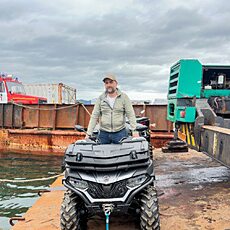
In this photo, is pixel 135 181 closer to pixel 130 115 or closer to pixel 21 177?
pixel 130 115

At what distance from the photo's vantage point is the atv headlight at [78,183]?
10.4 feet

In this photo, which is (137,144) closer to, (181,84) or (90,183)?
(90,183)

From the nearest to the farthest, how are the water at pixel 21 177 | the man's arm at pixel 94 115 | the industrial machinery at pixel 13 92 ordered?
1. the man's arm at pixel 94 115
2. the water at pixel 21 177
3. the industrial machinery at pixel 13 92

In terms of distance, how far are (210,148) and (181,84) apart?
1.59 metres

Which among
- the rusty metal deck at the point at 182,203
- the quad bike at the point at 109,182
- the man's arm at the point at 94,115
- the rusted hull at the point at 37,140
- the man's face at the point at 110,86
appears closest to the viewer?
the quad bike at the point at 109,182

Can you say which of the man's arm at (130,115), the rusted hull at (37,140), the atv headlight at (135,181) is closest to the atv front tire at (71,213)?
the atv headlight at (135,181)

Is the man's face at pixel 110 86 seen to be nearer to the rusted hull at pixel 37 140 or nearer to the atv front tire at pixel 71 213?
the atv front tire at pixel 71 213

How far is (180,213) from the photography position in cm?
396

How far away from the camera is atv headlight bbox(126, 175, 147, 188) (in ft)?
10.3

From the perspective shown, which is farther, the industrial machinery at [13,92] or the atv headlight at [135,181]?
the industrial machinery at [13,92]

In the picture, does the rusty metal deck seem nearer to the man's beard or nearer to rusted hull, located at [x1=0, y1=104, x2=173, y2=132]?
the man's beard

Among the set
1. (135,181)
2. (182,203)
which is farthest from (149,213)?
(182,203)

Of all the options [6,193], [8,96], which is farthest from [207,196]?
[8,96]

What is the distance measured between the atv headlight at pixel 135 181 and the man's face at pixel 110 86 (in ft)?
4.02
